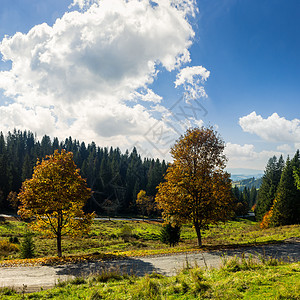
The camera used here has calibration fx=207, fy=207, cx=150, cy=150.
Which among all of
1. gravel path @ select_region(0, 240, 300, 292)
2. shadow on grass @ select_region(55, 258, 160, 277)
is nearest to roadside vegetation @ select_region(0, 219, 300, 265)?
shadow on grass @ select_region(55, 258, 160, 277)

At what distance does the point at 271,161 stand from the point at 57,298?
75.0 meters

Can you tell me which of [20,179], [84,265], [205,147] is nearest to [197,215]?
[205,147]

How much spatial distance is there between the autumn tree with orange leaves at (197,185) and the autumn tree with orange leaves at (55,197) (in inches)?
283

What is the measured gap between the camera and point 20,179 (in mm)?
77062

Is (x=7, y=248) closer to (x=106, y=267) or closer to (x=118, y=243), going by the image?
(x=118, y=243)

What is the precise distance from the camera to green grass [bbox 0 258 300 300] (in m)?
5.93

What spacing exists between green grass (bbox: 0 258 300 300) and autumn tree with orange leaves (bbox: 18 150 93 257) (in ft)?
30.5

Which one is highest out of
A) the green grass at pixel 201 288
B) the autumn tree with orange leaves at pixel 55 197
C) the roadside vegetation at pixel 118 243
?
the autumn tree with orange leaves at pixel 55 197

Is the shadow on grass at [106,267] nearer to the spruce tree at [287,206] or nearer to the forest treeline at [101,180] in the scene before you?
the spruce tree at [287,206]

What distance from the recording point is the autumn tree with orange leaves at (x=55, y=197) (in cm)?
1670

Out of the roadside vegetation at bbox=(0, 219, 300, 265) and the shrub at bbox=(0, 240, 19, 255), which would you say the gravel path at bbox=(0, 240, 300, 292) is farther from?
the shrub at bbox=(0, 240, 19, 255)

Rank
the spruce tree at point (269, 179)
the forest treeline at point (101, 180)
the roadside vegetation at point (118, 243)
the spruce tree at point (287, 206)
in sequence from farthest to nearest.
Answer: the forest treeline at point (101, 180), the spruce tree at point (269, 179), the spruce tree at point (287, 206), the roadside vegetation at point (118, 243)

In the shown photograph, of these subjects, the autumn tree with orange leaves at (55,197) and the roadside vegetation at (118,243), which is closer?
the autumn tree with orange leaves at (55,197)

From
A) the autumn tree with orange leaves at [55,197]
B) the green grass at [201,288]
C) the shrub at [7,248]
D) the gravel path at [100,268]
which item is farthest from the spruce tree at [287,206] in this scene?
the shrub at [7,248]
